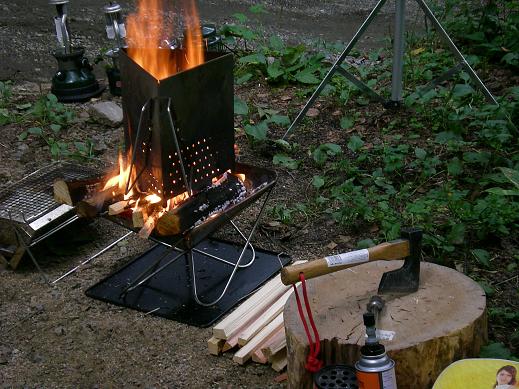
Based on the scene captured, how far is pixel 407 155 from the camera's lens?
6047mm

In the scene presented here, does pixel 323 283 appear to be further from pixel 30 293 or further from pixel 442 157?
pixel 442 157

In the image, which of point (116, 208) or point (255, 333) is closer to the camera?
point (255, 333)

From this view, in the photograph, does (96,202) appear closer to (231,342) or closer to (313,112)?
(231,342)

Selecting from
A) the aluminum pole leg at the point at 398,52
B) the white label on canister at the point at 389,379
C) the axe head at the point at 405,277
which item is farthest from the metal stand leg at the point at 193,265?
the aluminum pole leg at the point at 398,52

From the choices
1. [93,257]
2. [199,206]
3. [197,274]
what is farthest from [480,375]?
[93,257]

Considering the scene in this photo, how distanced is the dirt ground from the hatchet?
0.79 metres

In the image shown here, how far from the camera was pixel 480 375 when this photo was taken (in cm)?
311

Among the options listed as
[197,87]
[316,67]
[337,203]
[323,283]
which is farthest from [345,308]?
[316,67]

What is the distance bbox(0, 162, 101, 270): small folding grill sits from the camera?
4.88 metres

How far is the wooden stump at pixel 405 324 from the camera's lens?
320 centimetres

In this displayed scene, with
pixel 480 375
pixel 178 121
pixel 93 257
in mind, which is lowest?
pixel 93 257

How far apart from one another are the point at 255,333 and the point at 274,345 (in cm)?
21

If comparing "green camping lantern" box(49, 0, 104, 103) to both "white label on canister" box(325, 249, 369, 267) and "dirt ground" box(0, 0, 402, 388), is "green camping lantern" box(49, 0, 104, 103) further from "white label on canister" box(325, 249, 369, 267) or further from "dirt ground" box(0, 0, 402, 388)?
"white label on canister" box(325, 249, 369, 267)

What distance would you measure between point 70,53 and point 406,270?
4.93 m
